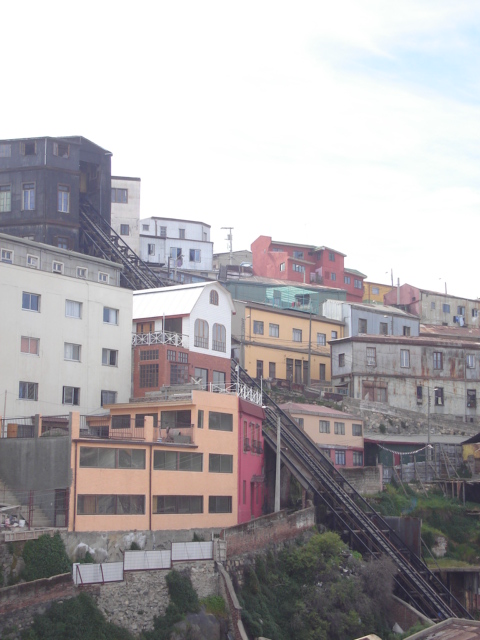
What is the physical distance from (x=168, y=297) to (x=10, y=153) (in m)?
24.4

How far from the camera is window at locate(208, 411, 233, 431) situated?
54.8m

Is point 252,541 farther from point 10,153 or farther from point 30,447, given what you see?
point 10,153

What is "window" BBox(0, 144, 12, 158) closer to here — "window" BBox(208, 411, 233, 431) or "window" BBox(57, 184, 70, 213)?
"window" BBox(57, 184, 70, 213)

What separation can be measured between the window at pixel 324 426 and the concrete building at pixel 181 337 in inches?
346

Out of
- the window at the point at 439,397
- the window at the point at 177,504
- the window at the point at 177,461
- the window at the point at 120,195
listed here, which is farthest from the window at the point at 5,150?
the window at the point at 439,397

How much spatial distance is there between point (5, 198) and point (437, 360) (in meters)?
39.6

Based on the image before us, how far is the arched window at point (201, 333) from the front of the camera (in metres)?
63.7

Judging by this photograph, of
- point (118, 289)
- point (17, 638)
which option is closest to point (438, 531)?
point (118, 289)

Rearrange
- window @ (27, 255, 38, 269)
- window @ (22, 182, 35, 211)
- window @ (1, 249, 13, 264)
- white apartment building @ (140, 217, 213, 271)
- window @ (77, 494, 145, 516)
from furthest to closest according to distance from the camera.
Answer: white apartment building @ (140, 217, 213, 271) → window @ (22, 182, 35, 211) → window @ (27, 255, 38, 269) → window @ (1, 249, 13, 264) → window @ (77, 494, 145, 516)

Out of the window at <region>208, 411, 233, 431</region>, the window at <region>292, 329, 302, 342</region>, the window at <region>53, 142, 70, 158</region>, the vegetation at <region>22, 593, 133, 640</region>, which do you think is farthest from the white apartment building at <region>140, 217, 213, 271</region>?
the vegetation at <region>22, 593, 133, 640</region>

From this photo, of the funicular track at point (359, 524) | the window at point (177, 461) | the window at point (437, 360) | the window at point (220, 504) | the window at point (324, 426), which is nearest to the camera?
the window at point (177, 461)

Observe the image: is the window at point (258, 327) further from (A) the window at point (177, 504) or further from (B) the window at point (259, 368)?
(A) the window at point (177, 504)

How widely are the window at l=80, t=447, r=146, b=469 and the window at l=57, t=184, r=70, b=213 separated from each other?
124 feet

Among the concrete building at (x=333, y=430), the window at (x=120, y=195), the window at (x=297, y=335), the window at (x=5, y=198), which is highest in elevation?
the window at (x=120, y=195)
